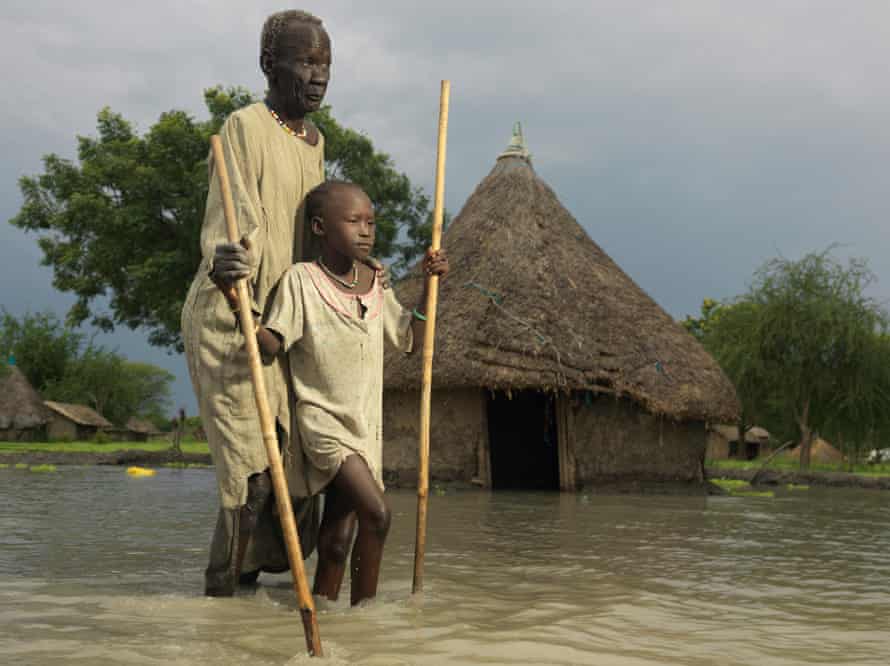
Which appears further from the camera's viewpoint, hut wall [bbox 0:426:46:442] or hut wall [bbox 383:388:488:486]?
hut wall [bbox 0:426:46:442]

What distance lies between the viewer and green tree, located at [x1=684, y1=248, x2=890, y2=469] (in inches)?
852

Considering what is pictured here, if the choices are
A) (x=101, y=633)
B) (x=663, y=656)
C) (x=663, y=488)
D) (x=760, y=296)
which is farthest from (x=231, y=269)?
(x=760, y=296)

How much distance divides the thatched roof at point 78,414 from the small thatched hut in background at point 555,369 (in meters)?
22.2

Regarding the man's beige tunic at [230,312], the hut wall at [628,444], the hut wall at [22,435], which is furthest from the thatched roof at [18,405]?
the man's beige tunic at [230,312]

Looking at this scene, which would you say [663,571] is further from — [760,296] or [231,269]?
[760,296]

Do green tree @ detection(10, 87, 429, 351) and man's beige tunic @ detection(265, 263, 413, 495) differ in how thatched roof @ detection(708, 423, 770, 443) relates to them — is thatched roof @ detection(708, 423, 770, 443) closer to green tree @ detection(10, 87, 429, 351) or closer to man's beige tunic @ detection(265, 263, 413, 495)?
green tree @ detection(10, 87, 429, 351)

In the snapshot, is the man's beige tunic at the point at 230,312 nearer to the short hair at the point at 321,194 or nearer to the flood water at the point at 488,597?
the short hair at the point at 321,194

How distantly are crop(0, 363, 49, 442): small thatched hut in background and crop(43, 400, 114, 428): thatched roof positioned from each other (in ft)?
6.32

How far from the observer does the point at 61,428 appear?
1261 inches

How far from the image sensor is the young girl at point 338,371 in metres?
3.37

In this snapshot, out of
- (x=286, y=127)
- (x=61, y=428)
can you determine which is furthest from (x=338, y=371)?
(x=61, y=428)

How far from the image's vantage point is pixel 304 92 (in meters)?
3.69

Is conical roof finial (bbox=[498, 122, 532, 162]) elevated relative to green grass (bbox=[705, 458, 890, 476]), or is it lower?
elevated

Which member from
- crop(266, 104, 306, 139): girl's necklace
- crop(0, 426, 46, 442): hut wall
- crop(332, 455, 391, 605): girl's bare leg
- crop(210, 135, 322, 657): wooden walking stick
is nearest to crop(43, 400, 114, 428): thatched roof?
crop(0, 426, 46, 442): hut wall
